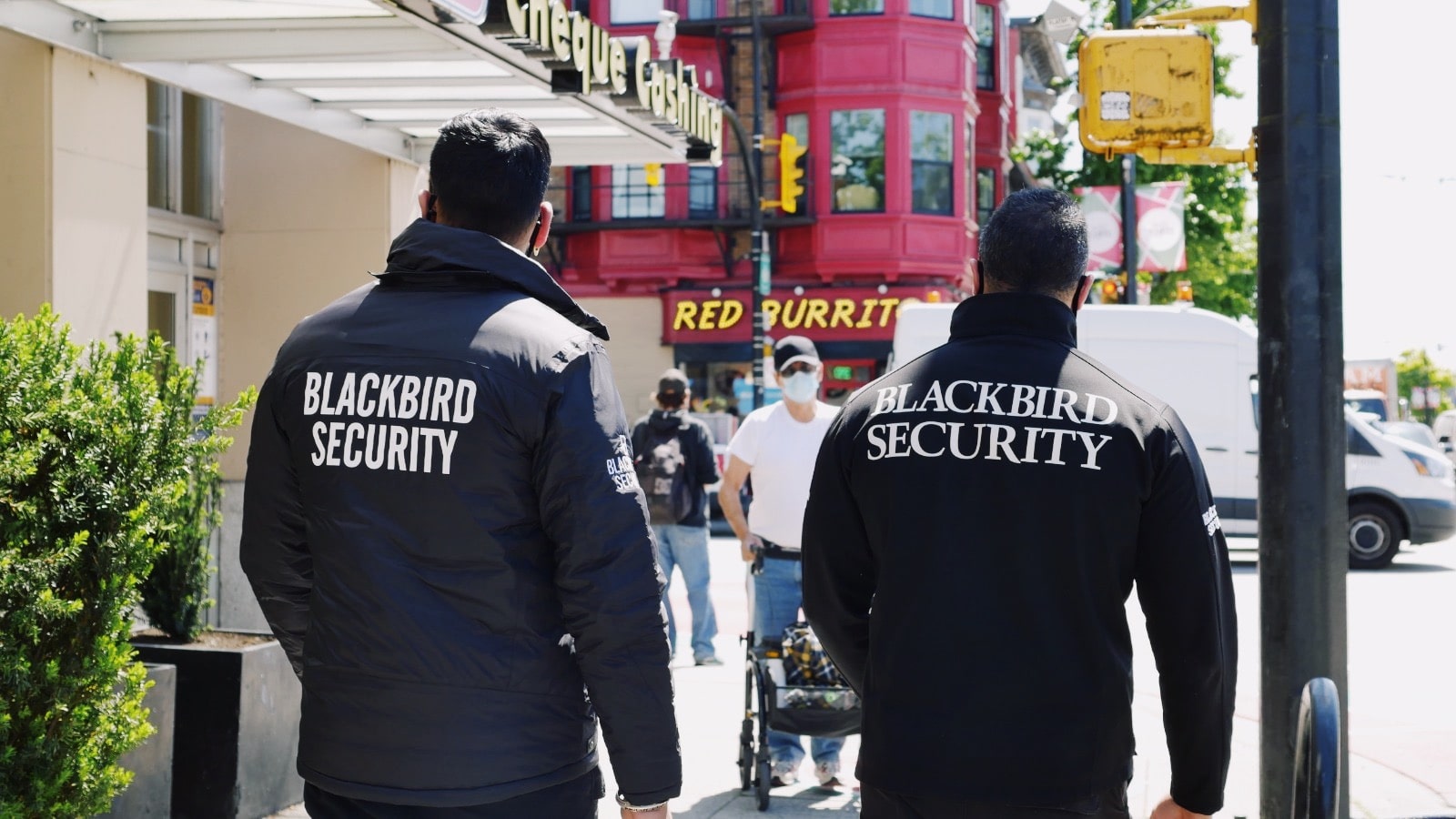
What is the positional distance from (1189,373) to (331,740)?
15.9 meters

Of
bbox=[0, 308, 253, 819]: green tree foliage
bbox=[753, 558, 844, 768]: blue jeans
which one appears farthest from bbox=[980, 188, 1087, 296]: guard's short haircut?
bbox=[753, 558, 844, 768]: blue jeans

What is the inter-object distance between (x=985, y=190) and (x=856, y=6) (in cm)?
572

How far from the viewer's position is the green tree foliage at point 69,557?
13.4ft

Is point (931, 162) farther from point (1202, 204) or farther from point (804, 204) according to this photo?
point (1202, 204)

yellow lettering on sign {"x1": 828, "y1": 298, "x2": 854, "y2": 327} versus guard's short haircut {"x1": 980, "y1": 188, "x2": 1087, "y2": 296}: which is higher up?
yellow lettering on sign {"x1": 828, "y1": 298, "x2": 854, "y2": 327}

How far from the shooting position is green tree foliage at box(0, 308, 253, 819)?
409 cm

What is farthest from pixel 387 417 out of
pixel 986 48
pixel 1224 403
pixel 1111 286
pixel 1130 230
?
pixel 986 48

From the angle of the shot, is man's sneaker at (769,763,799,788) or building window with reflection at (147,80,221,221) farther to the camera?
building window with reflection at (147,80,221,221)

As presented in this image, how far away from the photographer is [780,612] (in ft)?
22.2

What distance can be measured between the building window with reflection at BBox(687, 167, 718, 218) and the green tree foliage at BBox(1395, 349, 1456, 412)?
3441 inches

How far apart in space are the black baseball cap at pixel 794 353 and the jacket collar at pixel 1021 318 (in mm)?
3996

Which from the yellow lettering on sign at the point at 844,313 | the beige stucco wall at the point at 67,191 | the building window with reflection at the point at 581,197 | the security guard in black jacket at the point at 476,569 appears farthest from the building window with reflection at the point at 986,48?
the security guard in black jacket at the point at 476,569

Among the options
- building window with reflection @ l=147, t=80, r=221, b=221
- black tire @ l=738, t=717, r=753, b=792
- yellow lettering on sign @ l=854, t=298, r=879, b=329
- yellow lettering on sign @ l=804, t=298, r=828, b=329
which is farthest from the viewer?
yellow lettering on sign @ l=804, t=298, r=828, b=329

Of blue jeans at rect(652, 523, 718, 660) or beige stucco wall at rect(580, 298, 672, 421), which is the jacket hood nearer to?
blue jeans at rect(652, 523, 718, 660)
